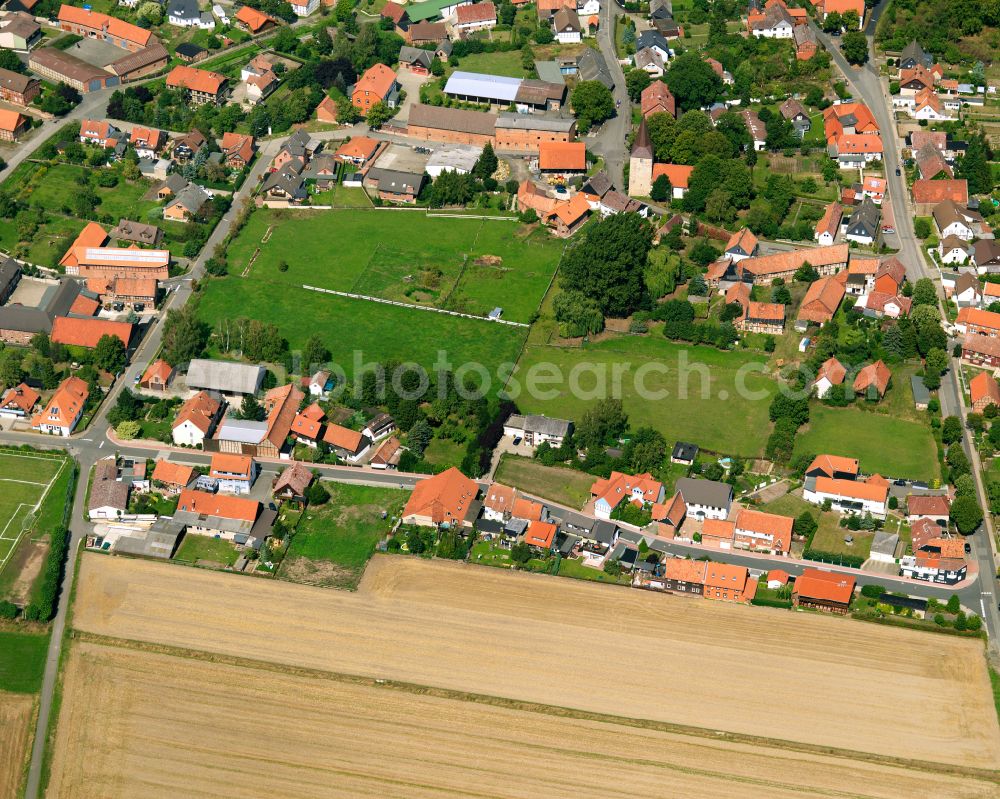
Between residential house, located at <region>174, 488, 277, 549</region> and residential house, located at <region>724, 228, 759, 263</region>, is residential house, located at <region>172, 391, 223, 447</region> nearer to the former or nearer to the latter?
residential house, located at <region>174, 488, 277, 549</region>

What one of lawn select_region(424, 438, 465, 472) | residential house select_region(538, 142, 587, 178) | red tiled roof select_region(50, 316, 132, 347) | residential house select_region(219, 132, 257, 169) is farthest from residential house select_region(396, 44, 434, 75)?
lawn select_region(424, 438, 465, 472)

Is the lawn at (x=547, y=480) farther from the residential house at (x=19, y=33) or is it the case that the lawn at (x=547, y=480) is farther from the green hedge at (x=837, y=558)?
the residential house at (x=19, y=33)

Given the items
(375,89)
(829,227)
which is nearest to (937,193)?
(829,227)

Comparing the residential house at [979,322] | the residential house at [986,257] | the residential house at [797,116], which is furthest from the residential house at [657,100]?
the residential house at [979,322]

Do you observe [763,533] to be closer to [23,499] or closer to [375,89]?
[23,499]

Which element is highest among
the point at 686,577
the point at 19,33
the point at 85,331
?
the point at 686,577

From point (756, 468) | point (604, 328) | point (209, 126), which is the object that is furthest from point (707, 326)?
point (209, 126)

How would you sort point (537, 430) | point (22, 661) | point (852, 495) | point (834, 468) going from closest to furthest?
point (22, 661)
point (852, 495)
point (834, 468)
point (537, 430)
